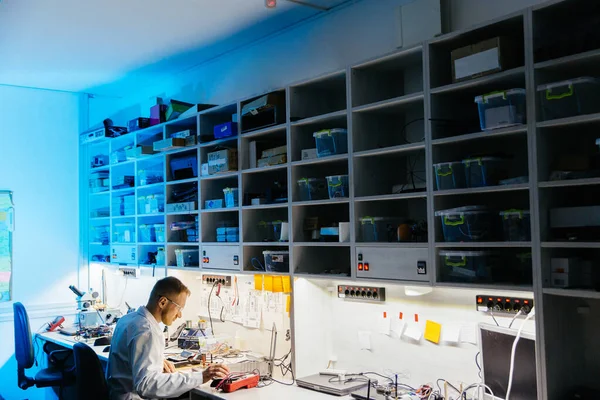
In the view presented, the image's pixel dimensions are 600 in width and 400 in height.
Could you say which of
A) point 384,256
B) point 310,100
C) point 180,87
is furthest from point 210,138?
point 384,256

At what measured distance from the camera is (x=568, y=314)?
2.54 meters

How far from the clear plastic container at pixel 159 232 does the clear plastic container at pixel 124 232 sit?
0.54 metres

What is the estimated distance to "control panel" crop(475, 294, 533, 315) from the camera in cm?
272

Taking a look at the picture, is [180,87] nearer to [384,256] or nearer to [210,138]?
[210,138]

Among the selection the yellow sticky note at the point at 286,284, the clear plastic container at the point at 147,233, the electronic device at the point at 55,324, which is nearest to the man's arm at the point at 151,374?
the yellow sticky note at the point at 286,284

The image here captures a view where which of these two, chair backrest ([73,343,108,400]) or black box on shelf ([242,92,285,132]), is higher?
black box on shelf ([242,92,285,132])

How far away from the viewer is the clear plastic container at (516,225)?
2545mm

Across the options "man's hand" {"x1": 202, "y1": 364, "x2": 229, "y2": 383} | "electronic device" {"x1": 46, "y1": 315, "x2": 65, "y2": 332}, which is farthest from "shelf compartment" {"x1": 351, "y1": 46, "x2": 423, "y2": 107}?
"electronic device" {"x1": 46, "y1": 315, "x2": 65, "y2": 332}

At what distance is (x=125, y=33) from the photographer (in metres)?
4.27

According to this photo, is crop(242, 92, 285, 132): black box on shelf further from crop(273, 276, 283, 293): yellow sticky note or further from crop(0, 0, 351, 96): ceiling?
crop(273, 276, 283, 293): yellow sticky note

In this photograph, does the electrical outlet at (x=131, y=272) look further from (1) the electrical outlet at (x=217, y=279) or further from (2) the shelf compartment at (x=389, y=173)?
(2) the shelf compartment at (x=389, y=173)

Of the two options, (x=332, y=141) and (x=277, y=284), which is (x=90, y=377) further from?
(x=332, y=141)

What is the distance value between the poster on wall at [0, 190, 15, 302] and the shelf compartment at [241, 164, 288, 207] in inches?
120

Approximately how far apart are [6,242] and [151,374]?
11.4ft
